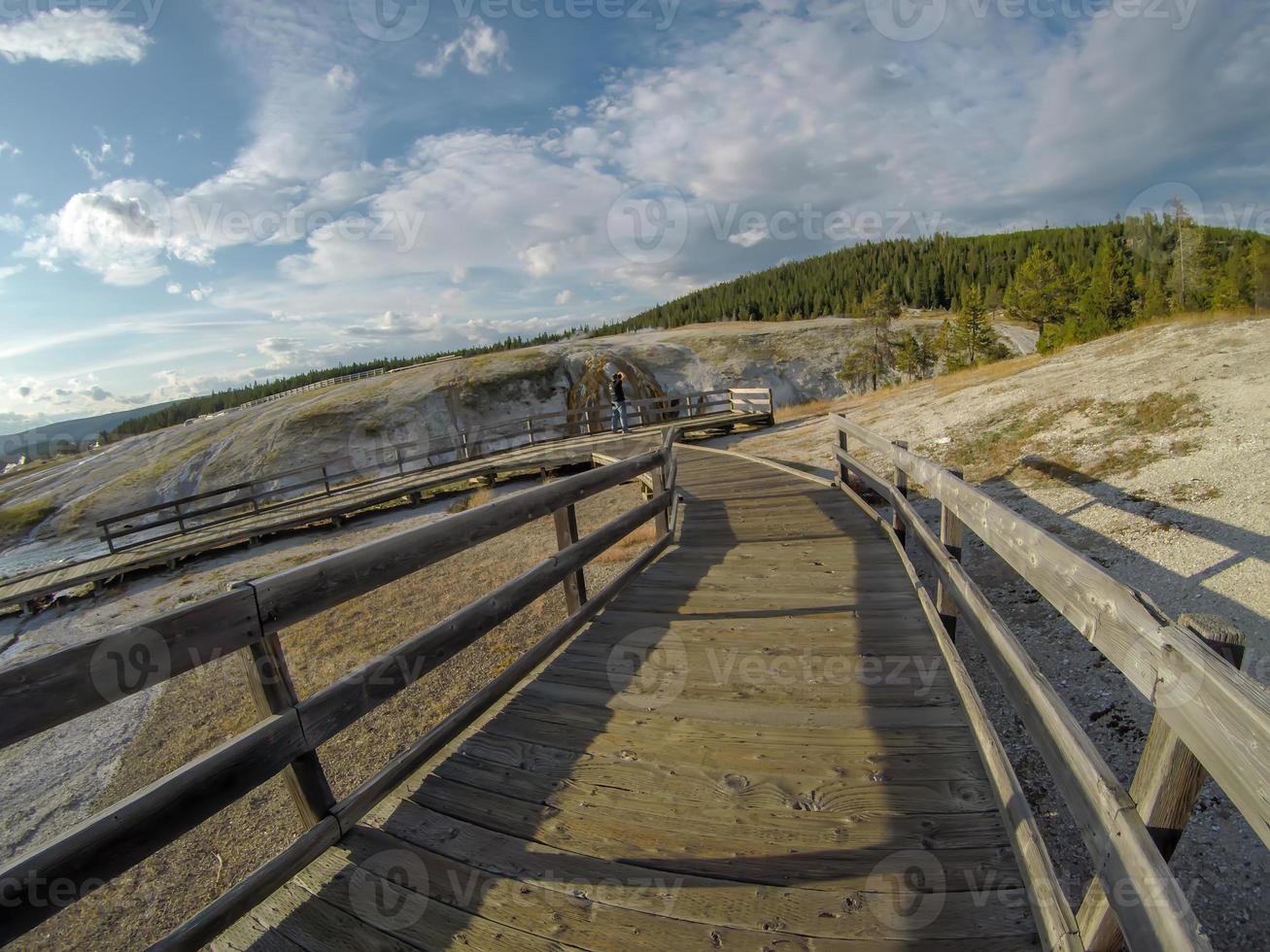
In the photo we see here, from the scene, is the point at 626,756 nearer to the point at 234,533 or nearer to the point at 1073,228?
the point at 234,533

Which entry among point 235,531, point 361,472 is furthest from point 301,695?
point 361,472

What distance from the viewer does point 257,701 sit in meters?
2.24

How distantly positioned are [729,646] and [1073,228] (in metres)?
164

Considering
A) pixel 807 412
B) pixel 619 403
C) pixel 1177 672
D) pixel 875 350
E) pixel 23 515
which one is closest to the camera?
pixel 1177 672

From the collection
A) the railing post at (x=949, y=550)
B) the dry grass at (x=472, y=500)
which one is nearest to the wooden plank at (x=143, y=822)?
the railing post at (x=949, y=550)

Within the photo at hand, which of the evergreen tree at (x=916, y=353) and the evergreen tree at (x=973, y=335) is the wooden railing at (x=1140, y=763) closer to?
the evergreen tree at (x=973, y=335)

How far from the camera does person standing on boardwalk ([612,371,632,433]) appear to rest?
65.7 feet

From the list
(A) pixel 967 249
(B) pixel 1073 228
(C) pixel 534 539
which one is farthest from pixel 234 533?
(B) pixel 1073 228

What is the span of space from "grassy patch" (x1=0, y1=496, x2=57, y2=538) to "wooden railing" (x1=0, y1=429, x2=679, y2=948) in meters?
52.6

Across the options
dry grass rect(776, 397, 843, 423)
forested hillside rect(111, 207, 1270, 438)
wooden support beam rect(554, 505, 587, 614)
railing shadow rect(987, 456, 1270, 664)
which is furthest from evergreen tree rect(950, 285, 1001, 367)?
wooden support beam rect(554, 505, 587, 614)

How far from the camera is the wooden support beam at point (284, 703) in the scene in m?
2.15

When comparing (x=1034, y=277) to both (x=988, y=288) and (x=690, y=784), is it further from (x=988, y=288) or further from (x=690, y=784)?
(x=690, y=784)

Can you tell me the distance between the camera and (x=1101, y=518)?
22.6ft

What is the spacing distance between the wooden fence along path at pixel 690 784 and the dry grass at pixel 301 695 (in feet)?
10.2
